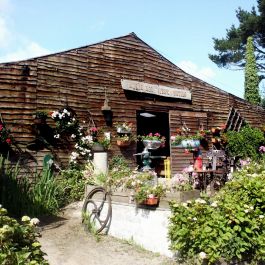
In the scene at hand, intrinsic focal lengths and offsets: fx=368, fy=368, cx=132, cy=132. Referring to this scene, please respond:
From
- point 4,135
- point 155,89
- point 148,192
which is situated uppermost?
point 155,89

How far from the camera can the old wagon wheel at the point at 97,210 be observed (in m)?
6.52

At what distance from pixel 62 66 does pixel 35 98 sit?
1.31 metres

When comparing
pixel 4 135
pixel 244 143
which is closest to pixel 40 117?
pixel 4 135

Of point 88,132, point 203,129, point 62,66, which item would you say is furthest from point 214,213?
point 203,129

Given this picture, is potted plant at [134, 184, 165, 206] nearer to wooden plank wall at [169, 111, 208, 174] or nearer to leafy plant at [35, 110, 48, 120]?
leafy plant at [35, 110, 48, 120]

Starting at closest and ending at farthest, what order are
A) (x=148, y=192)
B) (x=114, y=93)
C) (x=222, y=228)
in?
(x=222, y=228) < (x=148, y=192) < (x=114, y=93)

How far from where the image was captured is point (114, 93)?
439 inches

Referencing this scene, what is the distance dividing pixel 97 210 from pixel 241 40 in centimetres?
2133

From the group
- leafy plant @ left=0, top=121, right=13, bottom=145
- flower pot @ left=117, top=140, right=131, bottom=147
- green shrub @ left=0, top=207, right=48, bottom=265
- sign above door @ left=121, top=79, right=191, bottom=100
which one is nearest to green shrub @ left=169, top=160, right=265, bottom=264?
green shrub @ left=0, top=207, right=48, bottom=265

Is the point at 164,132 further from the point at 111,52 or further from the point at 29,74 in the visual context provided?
the point at 29,74

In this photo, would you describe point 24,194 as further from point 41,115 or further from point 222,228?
point 222,228

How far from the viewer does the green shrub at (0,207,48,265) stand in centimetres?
259

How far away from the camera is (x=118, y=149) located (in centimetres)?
1097

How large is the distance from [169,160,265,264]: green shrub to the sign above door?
6.86 meters
